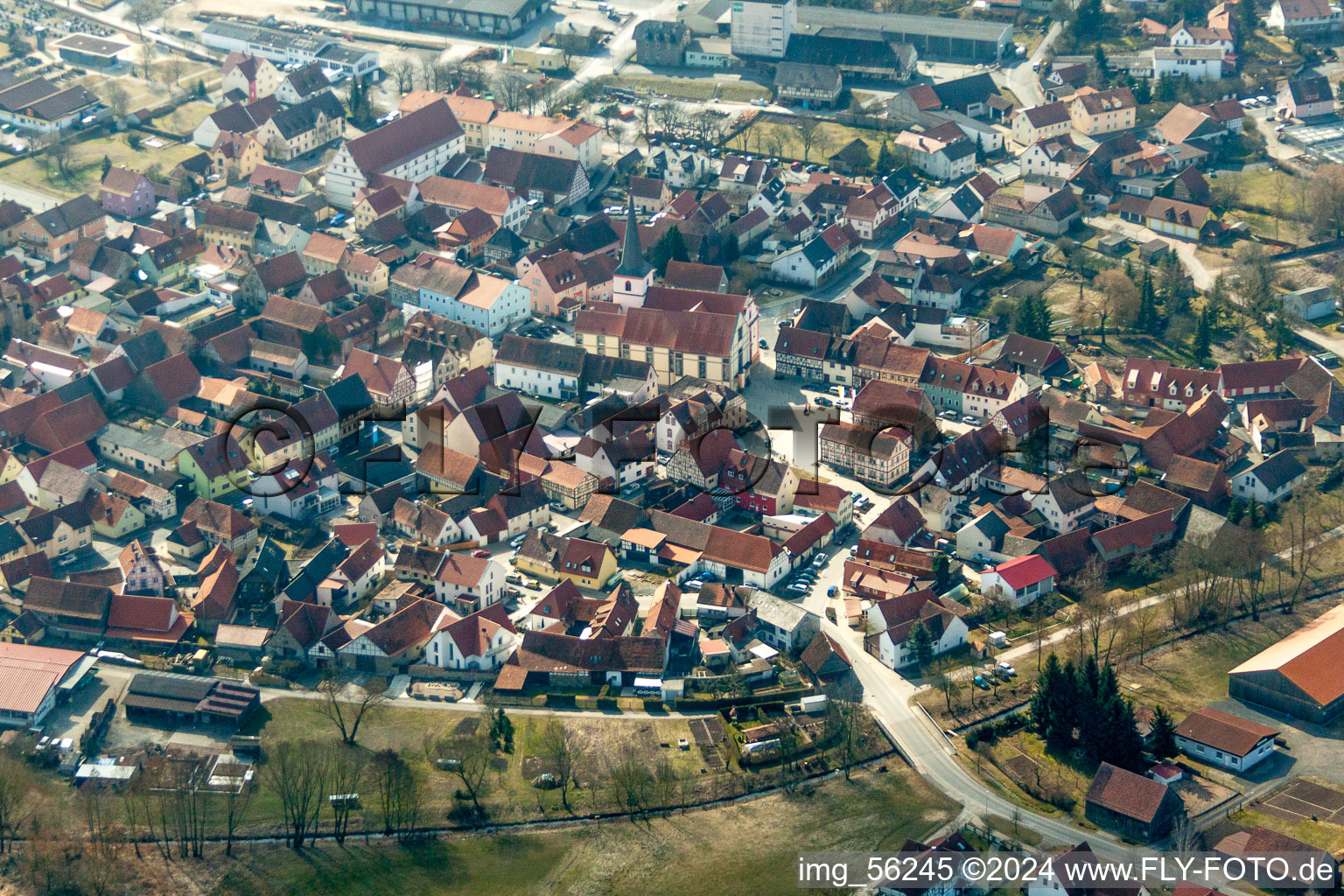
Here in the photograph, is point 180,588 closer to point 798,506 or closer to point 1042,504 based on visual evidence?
point 798,506

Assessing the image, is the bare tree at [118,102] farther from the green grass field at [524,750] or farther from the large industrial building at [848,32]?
the green grass field at [524,750]

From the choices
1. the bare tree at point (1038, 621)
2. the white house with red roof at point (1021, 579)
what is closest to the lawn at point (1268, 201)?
the white house with red roof at point (1021, 579)

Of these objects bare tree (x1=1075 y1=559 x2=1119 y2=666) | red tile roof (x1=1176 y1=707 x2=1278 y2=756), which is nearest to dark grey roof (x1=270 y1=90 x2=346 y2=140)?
bare tree (x1=1075 y1=559 x2=1119 y2=666)

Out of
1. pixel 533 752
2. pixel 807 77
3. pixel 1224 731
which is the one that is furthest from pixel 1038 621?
pixel 807 77

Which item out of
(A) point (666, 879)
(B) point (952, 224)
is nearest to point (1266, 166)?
(B) point (952, 224)

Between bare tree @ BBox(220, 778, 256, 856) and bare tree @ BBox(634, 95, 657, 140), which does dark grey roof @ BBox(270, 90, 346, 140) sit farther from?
bare tree @ BBox(220, 778, 256, 856)
